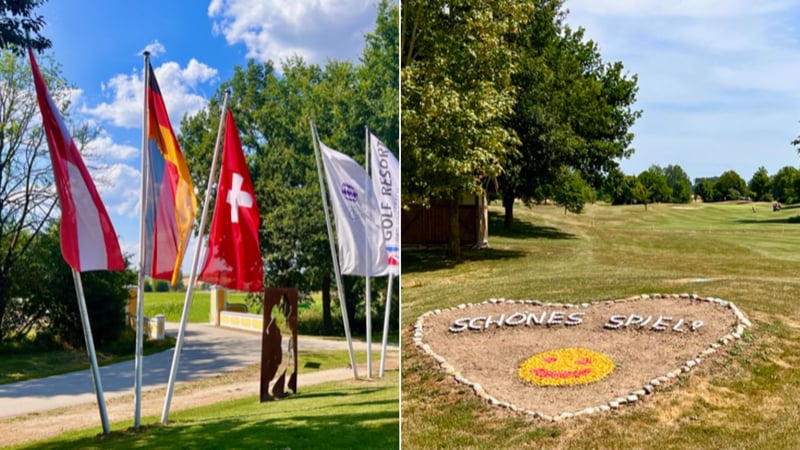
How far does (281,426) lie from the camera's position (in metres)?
3.92

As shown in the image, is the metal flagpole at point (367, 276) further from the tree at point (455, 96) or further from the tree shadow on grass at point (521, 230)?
the tree shadow on grass at point (521, 230)

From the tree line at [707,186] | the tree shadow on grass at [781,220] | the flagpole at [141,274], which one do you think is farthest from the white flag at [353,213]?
the tree shadow on grass at [781,220]

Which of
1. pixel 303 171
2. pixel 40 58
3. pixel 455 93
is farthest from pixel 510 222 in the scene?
pixel 40 58

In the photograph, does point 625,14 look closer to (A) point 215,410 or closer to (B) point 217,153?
(B) point 217,153

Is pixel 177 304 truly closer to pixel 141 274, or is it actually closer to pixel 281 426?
pixel 141 274

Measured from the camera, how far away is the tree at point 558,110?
661 centimetres

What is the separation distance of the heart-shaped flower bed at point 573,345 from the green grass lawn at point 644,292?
102 mm

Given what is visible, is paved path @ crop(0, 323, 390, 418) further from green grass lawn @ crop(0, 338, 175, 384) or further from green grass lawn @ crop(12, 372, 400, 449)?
green grass lawn @ crop(12, 372, 400, 449)

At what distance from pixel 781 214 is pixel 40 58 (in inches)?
226

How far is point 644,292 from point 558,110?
6.23 feet

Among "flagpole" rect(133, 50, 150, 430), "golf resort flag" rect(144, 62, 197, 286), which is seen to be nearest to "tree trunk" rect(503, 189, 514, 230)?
"golf resort flag" rect(144, 62, 197, 286)

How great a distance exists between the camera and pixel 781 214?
618 centimetres

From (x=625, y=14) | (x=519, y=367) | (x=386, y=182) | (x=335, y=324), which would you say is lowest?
(x=519, y=367)

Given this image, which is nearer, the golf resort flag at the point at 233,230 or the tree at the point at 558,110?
the golf resort flag at the point at 233,230
